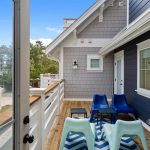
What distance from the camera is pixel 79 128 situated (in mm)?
3320

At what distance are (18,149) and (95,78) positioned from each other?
815 cm

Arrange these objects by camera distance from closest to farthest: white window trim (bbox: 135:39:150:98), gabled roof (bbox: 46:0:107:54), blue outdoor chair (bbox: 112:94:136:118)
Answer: white window trim (bbox: 135:39:150:98)
blue outdoor chair (bbox: 112:94:136:118)
gabled roof (bbox: 46:0:107:54)

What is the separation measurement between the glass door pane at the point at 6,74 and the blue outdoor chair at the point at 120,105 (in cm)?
488

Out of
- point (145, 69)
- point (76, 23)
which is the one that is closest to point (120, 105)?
point (145, 69)

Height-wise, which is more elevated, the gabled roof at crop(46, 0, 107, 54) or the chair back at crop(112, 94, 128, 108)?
the gabled roof at crop(46, 0, 107, 54)

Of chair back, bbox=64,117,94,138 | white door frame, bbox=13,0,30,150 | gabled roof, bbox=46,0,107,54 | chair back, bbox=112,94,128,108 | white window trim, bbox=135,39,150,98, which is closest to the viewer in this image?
white door frame, bbox=13,0,30,150

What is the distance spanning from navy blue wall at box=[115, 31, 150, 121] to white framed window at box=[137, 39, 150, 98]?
0.47 feet

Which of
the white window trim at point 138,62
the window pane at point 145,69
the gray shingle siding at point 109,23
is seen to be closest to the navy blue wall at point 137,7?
the white window trim at point 138,62

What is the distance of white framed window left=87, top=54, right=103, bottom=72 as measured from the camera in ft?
30.6

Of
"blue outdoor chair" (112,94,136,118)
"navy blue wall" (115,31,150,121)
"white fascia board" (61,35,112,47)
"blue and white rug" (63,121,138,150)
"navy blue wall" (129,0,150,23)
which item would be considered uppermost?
"navy blue wall" (129,0,150,23)

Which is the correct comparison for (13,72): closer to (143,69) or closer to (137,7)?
(143,69)

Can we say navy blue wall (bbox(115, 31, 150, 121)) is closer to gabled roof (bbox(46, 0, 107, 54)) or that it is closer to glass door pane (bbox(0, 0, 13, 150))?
gabled roof (bbox(46, 0, 107, 54))

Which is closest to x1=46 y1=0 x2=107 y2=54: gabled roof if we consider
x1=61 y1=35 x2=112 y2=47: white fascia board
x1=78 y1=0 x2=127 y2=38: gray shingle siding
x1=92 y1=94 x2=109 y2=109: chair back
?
x1=61 y1=35 x2=112 y2=47: white fascia board

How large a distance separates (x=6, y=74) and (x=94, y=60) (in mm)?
8266
